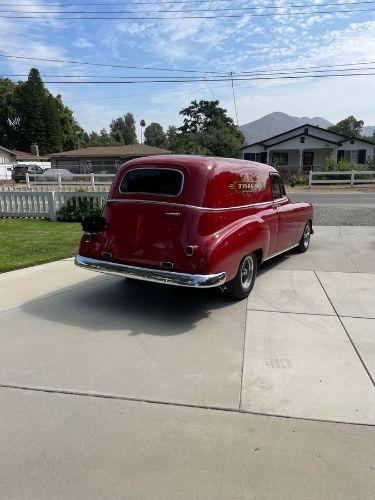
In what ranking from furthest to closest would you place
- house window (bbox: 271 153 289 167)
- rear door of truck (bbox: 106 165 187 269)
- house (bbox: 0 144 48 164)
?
1. house (bbox: 0 144 48 164)
2. house window (bbox: 271 153 289 167)
3. rear door of truck (bbox: 106 165 187 269)

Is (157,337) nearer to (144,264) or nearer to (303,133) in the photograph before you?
(144,264)

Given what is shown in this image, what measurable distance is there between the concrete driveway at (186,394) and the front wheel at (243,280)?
166 millimetres

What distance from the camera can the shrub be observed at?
1266 centimetres

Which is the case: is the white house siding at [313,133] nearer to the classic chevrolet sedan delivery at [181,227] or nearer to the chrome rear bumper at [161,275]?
the classic chevrolet sedan delivery at [181,227]

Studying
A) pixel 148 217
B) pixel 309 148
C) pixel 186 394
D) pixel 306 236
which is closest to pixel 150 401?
pixel 186 394

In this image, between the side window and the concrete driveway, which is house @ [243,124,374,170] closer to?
the side window

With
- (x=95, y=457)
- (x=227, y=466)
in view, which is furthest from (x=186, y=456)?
(x=95, y=457)

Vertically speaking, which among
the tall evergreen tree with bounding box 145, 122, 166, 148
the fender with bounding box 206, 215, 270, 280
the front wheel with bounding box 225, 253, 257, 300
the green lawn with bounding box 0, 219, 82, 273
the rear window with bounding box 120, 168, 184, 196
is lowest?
the green lawn with bounding box 0, 219, 82, 273

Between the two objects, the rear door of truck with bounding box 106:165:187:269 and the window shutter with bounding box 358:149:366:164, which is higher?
the window shutter with bounding box 358:149:366:164

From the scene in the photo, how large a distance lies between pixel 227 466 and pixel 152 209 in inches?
123

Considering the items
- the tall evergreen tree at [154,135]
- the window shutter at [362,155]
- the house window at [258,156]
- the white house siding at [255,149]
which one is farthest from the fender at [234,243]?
the tall evergreen tree at [154,135]

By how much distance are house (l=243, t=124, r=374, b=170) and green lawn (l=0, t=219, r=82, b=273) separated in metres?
32.4

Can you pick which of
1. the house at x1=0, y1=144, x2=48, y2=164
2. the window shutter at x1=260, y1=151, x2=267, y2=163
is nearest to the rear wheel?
the window shutter at x1=260, y1=151, x2=267, y2=163

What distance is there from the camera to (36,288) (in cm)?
605
